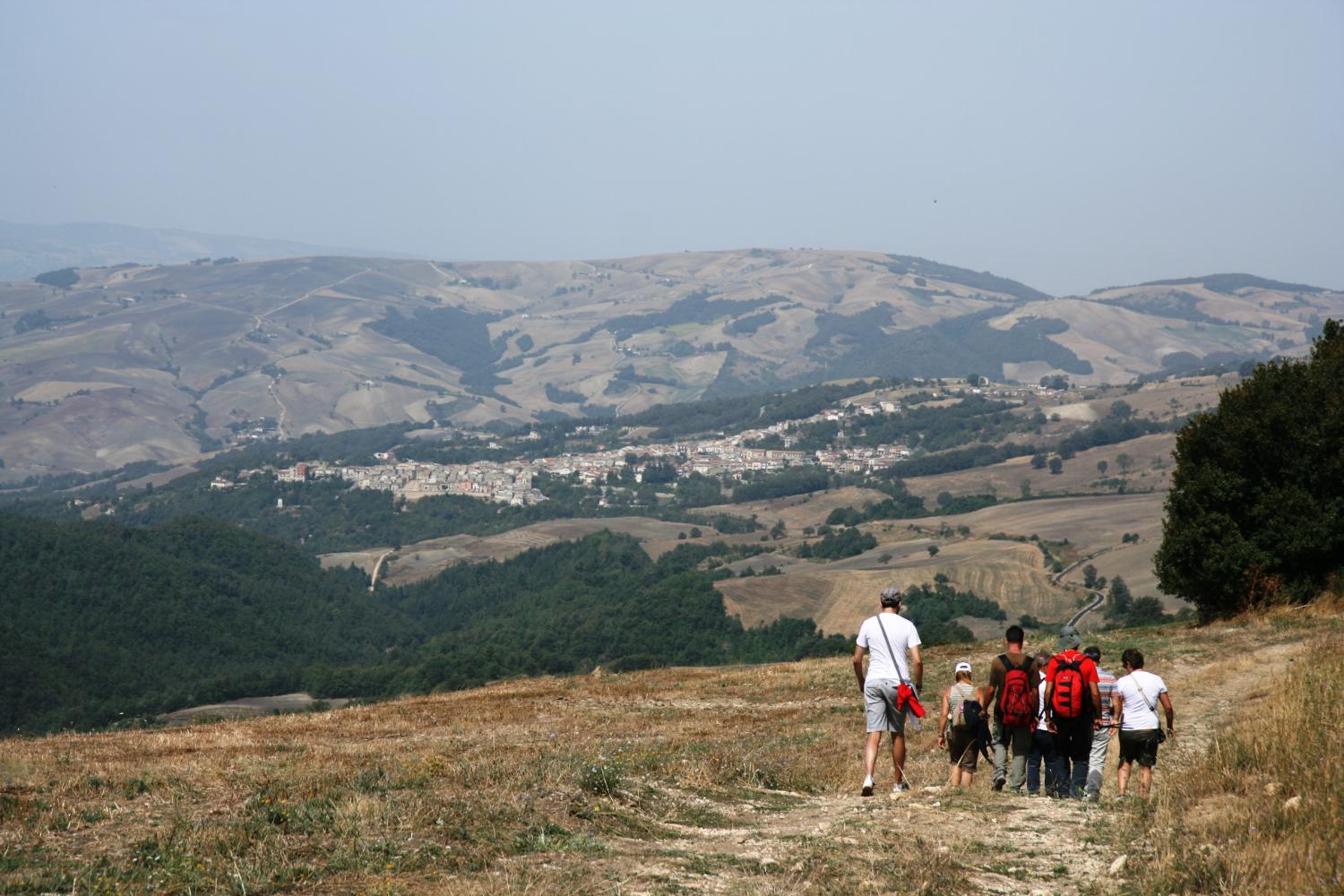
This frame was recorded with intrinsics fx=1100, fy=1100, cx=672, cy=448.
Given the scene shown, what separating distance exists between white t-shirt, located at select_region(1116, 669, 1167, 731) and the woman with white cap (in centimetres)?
173

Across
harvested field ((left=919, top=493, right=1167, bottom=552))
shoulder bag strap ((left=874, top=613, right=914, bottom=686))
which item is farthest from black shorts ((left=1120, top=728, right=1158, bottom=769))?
harvested field ((left=919, top=493, right=1167, bottom=552))

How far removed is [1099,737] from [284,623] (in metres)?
134

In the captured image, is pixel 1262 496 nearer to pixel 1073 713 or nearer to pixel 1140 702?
pixel 1140 702

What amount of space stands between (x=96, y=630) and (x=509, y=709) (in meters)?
102

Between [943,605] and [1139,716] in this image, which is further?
[943,605]

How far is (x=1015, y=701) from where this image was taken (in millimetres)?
13266

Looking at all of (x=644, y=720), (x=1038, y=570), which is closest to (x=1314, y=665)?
(x=644, y=720)

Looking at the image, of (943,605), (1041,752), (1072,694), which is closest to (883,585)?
(943,605)

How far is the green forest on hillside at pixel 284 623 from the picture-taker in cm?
9419

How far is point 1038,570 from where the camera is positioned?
126m

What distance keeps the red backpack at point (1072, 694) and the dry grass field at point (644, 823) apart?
1146 mm

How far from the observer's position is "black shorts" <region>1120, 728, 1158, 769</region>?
43.5ft

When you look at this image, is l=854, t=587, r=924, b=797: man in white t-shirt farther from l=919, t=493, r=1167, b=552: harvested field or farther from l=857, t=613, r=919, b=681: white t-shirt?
l=919, t=493, r=1167, b=552: harvested field

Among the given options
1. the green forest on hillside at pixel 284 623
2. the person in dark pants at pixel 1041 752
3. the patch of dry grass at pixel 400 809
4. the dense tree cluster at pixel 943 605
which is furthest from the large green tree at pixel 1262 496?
the dense tree cluster at pixel 943 605
